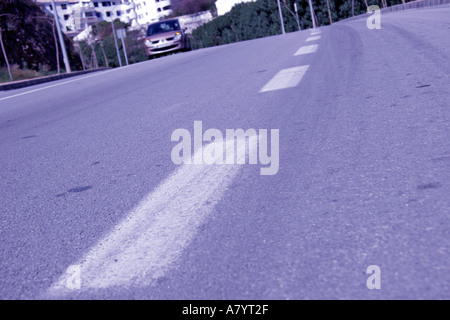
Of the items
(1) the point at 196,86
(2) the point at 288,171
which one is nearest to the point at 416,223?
(2) the point at 288,171

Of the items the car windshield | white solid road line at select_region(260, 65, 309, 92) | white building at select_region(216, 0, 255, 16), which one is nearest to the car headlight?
the car windshield

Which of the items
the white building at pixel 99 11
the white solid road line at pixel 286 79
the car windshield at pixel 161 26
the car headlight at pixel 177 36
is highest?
the white building at pixel 99 11

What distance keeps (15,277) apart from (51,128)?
10.6 feet

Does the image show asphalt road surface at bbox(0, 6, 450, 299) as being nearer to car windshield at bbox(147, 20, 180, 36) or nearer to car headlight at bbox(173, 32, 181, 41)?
car headlight at bbox(173, 32, 181, 41)

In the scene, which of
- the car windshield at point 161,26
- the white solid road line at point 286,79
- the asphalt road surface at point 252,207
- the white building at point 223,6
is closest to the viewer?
the asphalt road surface at point 252,207

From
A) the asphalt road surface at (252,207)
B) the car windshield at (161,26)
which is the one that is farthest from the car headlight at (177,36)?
the asphalt road surface at (252,207)

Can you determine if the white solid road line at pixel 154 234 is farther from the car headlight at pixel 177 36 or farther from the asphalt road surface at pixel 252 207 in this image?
the car headlight at pixel 177 36

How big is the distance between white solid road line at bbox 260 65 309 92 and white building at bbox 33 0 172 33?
7903 cm

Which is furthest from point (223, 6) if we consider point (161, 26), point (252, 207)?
point (252, 207)

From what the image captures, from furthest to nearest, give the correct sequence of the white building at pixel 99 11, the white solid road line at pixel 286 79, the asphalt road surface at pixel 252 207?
the white building at pixel 99 11, the white solid road line at pixel 286 79, the asphalt road surface at pixel 252 207

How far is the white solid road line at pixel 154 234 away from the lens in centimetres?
145

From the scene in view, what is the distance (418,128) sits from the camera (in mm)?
2463

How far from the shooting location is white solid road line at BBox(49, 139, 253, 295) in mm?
1453
